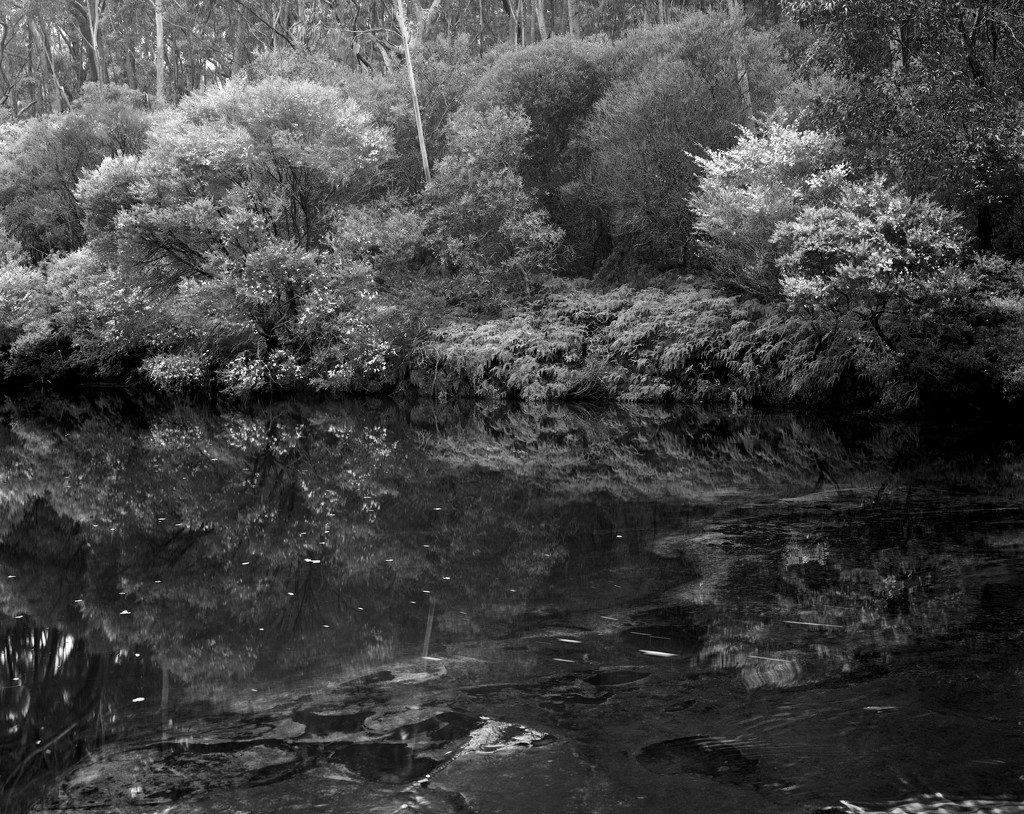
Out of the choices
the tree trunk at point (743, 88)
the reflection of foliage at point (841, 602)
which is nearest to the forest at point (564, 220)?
the tree trunk at point (743, 88)

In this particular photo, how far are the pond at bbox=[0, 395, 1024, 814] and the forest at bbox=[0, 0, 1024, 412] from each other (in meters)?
5.49

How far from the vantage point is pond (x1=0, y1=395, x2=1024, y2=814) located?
398 centimetres

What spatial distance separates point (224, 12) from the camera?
50.5m

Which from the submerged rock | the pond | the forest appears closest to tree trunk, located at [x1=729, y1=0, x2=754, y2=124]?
the forest

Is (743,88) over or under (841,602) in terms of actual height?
over

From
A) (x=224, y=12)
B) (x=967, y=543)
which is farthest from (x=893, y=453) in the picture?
(x=224, y=12)

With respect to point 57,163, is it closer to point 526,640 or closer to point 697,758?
point 526,640

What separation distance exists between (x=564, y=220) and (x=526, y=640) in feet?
85.1

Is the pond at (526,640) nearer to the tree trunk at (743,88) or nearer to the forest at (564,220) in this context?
the forest at (564,220)

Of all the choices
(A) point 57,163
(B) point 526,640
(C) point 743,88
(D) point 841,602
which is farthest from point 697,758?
(A) point 57,163

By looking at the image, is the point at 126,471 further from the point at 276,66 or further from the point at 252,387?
the point at 276,66

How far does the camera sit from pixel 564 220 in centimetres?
3059

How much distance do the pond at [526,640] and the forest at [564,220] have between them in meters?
5.49

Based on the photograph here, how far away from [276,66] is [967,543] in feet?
100
